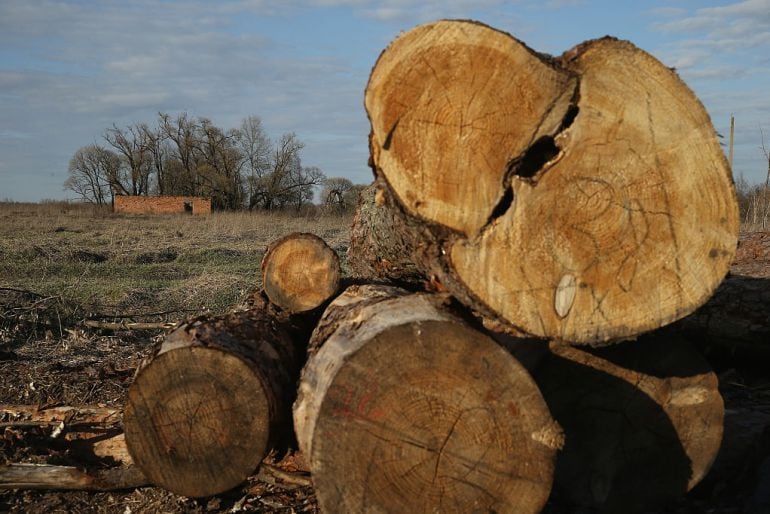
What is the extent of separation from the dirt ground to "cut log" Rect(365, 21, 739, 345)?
46.8 inches

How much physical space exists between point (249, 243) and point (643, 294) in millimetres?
13816

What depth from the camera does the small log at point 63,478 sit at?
342cm

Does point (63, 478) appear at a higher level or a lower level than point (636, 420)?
lower

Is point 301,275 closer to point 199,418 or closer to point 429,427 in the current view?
point 199,418

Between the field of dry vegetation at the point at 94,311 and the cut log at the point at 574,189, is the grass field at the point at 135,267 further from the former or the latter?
the cut log at the point at 574,189

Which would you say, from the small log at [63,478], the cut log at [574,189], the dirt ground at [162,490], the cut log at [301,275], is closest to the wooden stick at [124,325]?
the dirt ground at [162,490]

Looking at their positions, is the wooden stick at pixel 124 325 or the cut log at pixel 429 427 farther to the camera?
the wooden stick at pixel 124 325

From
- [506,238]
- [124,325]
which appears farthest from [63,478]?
[124,325]

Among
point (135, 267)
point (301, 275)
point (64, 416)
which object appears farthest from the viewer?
point (135, 267)

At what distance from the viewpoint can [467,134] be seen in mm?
2408

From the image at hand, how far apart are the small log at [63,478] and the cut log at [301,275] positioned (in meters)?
1.29

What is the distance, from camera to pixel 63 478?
3.42 meters

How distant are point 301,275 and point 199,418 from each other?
1.38 metres

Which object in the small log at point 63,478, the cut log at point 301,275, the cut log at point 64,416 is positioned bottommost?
the small log at point 63,478
